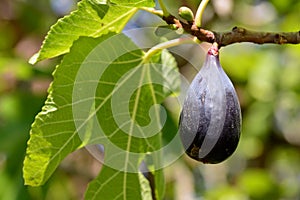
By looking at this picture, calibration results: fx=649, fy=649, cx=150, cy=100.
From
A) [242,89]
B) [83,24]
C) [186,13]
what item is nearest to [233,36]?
[186,13]

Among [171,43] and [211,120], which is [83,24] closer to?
[171,43]

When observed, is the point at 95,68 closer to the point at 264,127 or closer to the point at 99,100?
the point at 99,100

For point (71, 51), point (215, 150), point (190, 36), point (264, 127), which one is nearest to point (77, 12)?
point (71, 51)

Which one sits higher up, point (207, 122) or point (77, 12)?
point (77, 12)

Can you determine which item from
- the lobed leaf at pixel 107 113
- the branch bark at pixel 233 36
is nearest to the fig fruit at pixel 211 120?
the branch bark at pixel 233 36

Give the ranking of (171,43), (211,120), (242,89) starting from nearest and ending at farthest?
1. (211,120)
2. (171,43)
3. (242,89)

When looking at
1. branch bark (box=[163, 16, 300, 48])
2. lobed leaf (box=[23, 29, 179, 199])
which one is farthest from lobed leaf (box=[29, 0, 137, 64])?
branch bark (box=[163, 16, 300, 48])
